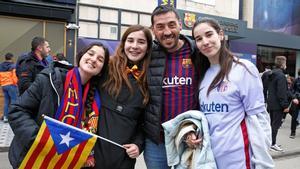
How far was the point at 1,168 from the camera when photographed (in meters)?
5.67

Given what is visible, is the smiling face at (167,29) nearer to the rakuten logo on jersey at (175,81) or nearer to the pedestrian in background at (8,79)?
the rakuten logo on jersey at (175,81)

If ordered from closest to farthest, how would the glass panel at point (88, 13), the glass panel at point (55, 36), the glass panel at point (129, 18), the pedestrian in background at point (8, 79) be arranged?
the pedestrian in background at point (8, 79)
the glass panel at point (55, 36)
the glass panel at point (88, 13)
the glass panel at point (129, 18)

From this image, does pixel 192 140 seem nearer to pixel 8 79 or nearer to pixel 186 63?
pixel 186 63

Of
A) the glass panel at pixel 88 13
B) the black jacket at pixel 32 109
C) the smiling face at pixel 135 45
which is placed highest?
the glass panel at pixel 88 13

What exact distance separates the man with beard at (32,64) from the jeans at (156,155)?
3.44 metres

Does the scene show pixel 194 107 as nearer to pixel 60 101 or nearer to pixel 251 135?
pixel 251 135

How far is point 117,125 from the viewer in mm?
2557

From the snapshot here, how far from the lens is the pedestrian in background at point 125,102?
2553 millimetres

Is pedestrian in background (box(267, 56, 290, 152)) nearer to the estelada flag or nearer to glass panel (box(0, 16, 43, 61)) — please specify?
the estelada flag

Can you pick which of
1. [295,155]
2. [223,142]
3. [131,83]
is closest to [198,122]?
[223,142]

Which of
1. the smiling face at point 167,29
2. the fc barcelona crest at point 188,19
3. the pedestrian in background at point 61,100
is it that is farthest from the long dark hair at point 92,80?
the fc barcelona crest at point 188,19

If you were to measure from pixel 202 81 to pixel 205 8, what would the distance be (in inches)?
564

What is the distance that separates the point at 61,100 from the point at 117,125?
45cm

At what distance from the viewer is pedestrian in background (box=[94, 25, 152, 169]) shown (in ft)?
8.38
